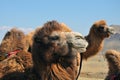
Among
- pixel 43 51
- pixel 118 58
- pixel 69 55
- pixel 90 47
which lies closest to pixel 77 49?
pixel 69 55

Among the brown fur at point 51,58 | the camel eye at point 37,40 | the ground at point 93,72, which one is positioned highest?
the camel eye at point 37,40

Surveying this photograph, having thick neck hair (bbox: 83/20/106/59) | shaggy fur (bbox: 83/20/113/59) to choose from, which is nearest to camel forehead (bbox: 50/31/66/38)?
thick neck hair (bbox: 83/20/106/59)

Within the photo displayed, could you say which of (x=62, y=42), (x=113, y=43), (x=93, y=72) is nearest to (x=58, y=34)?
(x=62, y=42)

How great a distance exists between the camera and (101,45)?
327 inches

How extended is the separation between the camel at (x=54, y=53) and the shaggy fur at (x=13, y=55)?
25cm

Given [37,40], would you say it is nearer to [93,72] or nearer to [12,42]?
[12,42]

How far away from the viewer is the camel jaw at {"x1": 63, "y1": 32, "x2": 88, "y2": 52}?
13.5 ft

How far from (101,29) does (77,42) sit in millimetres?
4386

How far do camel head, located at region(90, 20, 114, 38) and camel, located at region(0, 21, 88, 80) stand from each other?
4.15 metres

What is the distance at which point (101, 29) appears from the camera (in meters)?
8.45

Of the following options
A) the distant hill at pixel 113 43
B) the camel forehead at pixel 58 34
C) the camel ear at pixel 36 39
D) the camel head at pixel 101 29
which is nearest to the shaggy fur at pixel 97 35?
the camel head at pixel 101 29

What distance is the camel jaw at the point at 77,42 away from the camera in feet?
13.5

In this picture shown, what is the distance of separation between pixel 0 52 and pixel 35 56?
1619mm

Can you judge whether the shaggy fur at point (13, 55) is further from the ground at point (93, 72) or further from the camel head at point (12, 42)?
the ground at point (93, 72)
